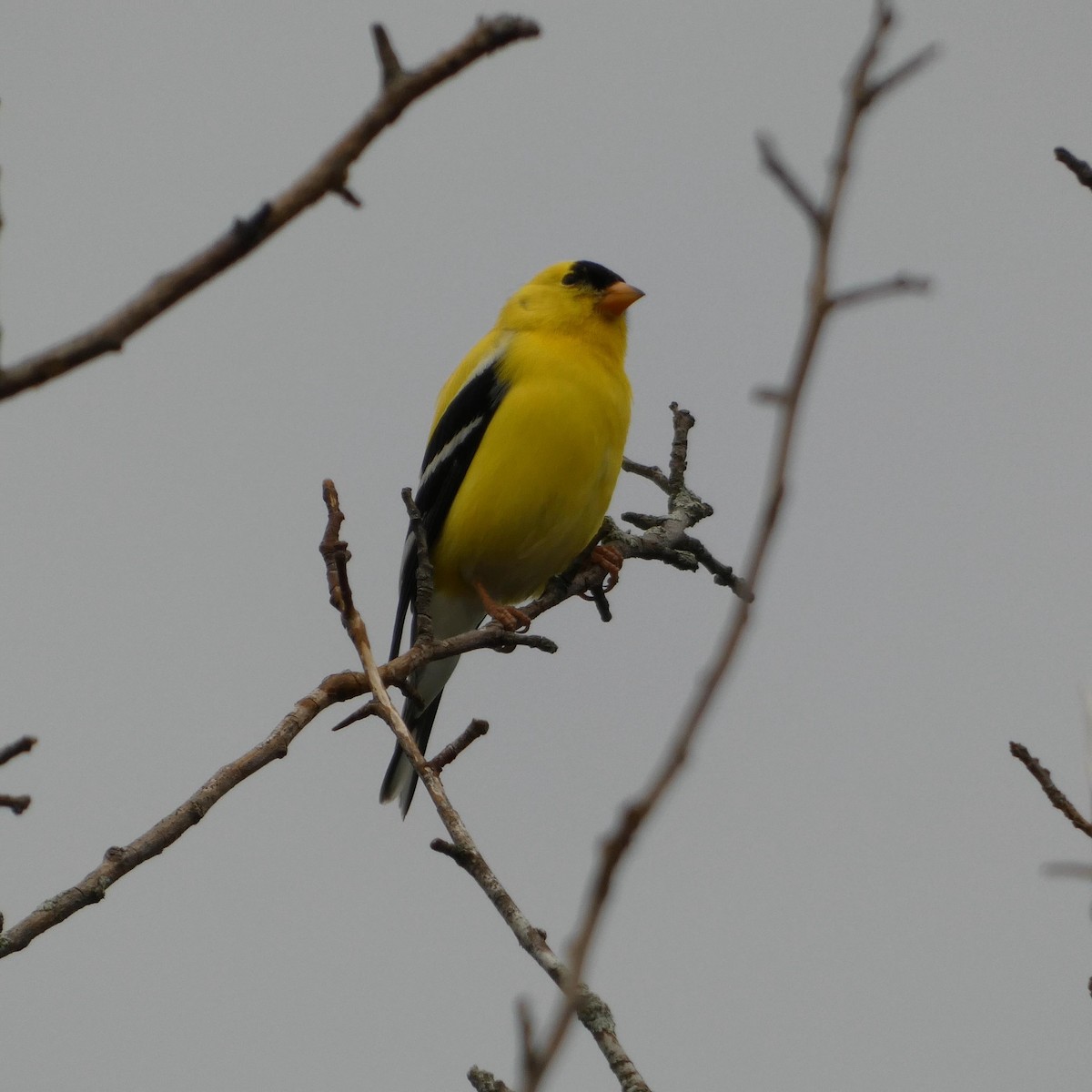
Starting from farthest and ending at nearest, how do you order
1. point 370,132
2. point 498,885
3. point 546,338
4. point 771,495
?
point 546,338, point 498,885, point 370,132, point 771,495

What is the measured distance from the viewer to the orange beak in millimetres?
7492

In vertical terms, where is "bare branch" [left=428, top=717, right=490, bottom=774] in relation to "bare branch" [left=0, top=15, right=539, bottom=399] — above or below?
above

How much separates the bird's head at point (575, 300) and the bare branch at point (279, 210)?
610 cm

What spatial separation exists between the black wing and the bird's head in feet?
1.54

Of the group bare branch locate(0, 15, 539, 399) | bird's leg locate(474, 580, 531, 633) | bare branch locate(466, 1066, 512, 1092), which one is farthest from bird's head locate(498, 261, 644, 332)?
bare branch locate(0, 15, 539, 399)

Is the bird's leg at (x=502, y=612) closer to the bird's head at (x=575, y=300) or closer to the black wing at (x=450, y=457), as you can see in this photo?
the black wing at (x=450, y=457)

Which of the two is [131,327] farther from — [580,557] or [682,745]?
[580,557]

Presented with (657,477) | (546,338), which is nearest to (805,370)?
(657,477)

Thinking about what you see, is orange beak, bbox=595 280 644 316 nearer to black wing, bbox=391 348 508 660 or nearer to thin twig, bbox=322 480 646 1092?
black wing, bbox=391 348 508 660

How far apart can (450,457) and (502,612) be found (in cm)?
93

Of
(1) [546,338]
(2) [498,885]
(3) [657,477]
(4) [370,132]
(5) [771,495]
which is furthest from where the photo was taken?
(1) [546,338]

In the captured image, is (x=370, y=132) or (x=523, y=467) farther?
(x=523, y=467)

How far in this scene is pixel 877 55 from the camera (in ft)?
3.75

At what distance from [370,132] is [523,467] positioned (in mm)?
5340
